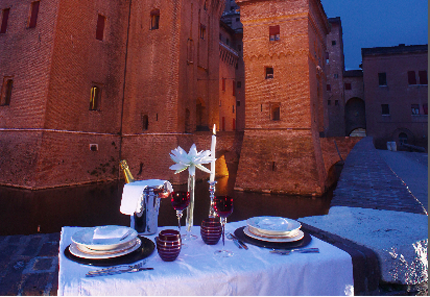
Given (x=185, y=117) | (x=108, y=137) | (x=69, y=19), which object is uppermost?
(x=69, y=19)

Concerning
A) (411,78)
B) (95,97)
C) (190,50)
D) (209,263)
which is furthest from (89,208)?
(411,78)

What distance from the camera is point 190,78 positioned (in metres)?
16.8

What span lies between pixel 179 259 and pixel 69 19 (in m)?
16.6

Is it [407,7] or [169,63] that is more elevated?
[407,7]

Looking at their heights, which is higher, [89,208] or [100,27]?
[100,27]

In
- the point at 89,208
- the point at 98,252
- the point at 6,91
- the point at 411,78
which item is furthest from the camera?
the point at 411,78

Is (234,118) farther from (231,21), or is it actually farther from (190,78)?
(231,21)

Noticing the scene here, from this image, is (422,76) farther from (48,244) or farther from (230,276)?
(48,244)

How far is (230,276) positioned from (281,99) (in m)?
12.2

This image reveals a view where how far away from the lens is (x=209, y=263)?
3.95ft

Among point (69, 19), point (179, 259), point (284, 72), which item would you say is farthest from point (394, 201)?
point (69, 19)

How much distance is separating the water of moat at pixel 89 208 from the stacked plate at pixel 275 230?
18.0ft

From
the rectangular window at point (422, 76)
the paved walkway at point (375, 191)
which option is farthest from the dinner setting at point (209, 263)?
the rectangular window at point (422, 76)

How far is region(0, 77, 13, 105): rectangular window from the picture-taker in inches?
536
